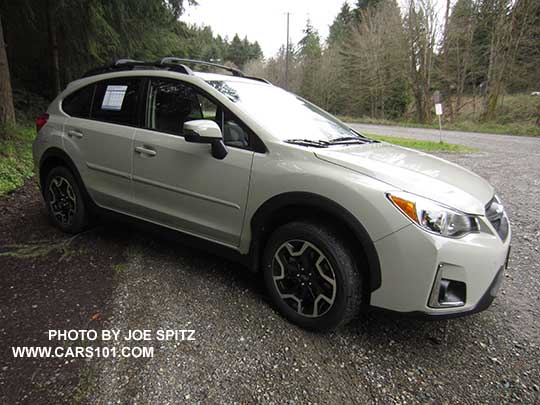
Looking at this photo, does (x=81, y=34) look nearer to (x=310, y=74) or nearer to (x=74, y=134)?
(x=74, y=134)

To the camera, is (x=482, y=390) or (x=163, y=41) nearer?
(x=482, y=390)

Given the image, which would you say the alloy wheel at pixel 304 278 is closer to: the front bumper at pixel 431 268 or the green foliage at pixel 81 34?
the front bumper at pixel 431 268

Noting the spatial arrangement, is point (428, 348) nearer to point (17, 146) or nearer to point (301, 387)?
point (301, 387)

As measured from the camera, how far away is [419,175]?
6.96ft

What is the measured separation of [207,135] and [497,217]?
1.96 m

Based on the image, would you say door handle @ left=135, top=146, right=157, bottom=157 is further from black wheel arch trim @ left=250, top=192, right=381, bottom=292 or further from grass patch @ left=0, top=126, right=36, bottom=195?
grass patch @ left=0, top=126, right=36, bottom=195

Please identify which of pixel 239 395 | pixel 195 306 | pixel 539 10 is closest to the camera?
pixel 239 395

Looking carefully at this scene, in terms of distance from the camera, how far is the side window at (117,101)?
10.1 ft

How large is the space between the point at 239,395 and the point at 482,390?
1.30m

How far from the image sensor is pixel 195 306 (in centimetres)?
250

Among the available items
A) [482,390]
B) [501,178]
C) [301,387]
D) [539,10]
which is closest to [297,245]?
[301,387]

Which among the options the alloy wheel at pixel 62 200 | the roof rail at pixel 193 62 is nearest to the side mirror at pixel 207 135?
the roof rail at pixel 193 62

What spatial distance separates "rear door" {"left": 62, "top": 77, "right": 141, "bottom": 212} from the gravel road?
74 centimetres

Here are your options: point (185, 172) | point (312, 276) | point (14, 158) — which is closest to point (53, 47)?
point (14, 158)
